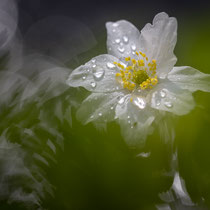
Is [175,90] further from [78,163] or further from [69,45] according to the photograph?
[69,45]

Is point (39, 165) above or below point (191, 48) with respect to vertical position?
below

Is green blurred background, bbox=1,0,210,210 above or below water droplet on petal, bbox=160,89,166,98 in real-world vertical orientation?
below

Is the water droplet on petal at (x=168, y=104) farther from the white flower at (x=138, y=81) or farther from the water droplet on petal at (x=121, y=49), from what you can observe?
the water droplet on petal at (x=121, y=49)

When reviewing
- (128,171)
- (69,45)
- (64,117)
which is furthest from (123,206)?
(69,45)

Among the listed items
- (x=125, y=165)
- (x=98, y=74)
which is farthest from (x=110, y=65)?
(x=125, y=165)

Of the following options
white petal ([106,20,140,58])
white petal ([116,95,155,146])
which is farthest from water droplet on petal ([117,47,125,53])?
white petal ([116,95,155,146])

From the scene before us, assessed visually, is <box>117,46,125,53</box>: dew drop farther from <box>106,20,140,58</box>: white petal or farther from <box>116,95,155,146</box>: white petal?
<box>116,95,155,146</box>: white petal

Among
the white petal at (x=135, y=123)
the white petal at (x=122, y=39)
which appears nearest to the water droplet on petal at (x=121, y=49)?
the white petal at (x=122, y=39)
